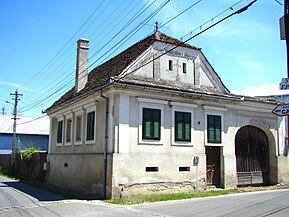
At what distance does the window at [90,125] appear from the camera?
57.6ft

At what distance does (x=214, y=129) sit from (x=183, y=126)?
2148mm

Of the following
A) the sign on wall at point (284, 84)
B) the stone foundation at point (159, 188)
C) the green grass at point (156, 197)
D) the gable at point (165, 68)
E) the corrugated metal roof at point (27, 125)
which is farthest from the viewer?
the corrugated metal roof at point (27, 125)

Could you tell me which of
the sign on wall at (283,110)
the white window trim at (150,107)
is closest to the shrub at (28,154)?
the white window trim at (150,107)

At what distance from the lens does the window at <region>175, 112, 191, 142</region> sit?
1691 centimetres

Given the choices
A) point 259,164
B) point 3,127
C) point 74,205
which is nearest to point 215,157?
point 259,164

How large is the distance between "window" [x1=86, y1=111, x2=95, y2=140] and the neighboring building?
1338 inches

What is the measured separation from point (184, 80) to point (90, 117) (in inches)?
216

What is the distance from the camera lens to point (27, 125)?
171 ft

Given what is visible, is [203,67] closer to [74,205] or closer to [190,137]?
[190,137]

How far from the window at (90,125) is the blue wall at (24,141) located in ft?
112

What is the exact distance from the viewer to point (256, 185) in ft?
66.4

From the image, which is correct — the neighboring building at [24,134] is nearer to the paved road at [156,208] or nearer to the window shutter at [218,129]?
the paved road at [156,208]

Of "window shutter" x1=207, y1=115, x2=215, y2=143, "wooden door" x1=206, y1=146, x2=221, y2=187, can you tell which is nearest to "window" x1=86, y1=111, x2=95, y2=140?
"window shutter" x1=207, y1=115, x2=215, y2=143

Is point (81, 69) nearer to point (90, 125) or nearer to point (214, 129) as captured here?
point (90, 125)
